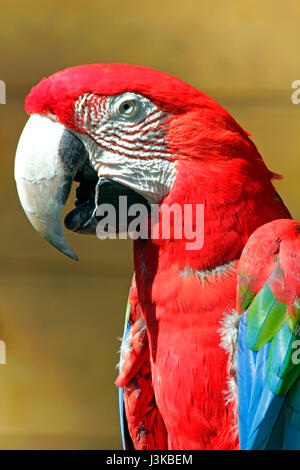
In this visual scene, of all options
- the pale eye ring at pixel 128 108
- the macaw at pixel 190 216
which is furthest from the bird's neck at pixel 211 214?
the pale eye ring at pixel 128 108

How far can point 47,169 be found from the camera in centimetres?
85

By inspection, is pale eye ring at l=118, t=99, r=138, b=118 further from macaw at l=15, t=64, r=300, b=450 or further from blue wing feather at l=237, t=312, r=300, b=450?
blue wing feather at l=237, t=312, r=300, b=450

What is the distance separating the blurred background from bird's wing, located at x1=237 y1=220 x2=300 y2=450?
0.97 meters

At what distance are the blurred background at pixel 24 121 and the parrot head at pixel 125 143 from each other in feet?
3.00

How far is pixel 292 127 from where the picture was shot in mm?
1734

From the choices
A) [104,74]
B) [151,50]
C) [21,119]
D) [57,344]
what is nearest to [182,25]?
[151,50]

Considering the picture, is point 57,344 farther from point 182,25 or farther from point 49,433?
point 182,25

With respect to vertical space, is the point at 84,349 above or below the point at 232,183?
below

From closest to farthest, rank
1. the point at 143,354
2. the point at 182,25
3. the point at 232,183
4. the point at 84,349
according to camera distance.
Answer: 1. the point at 232,183
2. the point at 143,354
3. the point at 182,25
4. the point at 84,349

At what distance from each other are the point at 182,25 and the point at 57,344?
3.60 feet

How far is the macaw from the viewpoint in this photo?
82cm

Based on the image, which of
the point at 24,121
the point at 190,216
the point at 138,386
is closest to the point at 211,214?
the point at 190,216

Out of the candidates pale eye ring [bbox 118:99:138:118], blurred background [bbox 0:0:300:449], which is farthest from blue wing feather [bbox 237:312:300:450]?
blurred background [bbox 0:0:300:449]

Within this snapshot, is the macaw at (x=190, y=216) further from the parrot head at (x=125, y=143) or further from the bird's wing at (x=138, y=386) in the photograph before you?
the bird's wing at (x=138, y=386)
